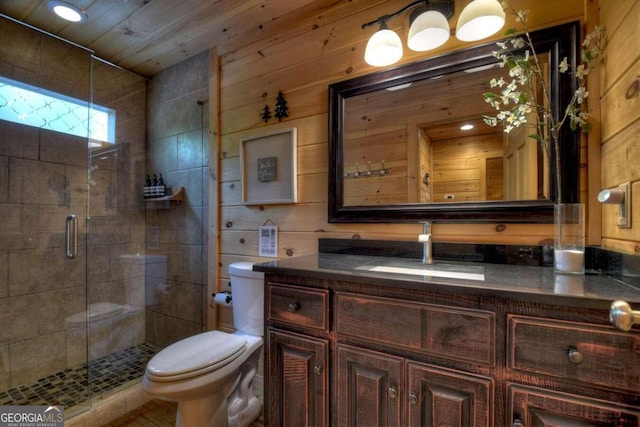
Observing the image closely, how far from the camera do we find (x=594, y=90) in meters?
1.07

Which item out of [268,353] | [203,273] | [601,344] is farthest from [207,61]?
[601,344]

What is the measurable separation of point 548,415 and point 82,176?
8.93ft

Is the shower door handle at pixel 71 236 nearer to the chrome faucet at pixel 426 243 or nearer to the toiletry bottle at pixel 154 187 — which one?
the toiletry bottle at pixel 154 187

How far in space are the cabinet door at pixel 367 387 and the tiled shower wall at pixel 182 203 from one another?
1447 millimetres

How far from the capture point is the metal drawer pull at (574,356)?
673 mm

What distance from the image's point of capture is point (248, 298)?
1.61 m

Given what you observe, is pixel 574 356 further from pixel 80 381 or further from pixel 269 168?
pixel 80 381

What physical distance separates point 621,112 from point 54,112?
2.97m

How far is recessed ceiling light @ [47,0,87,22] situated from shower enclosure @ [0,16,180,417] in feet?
1.10

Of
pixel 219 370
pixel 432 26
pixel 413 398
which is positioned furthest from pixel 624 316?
pixel 219 370

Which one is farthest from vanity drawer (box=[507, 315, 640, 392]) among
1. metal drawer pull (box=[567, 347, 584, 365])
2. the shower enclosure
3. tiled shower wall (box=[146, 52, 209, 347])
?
the shower enclosure

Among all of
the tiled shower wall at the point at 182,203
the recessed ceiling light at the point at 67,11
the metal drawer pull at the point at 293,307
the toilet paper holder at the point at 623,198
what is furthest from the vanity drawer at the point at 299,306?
the recessed ceiling light at the point at 67,11

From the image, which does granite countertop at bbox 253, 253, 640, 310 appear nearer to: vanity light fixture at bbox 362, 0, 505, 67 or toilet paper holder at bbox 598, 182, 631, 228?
toilet paper holder at bbox 598, 182, 631, 228

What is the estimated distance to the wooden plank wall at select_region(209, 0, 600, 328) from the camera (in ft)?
4.35
